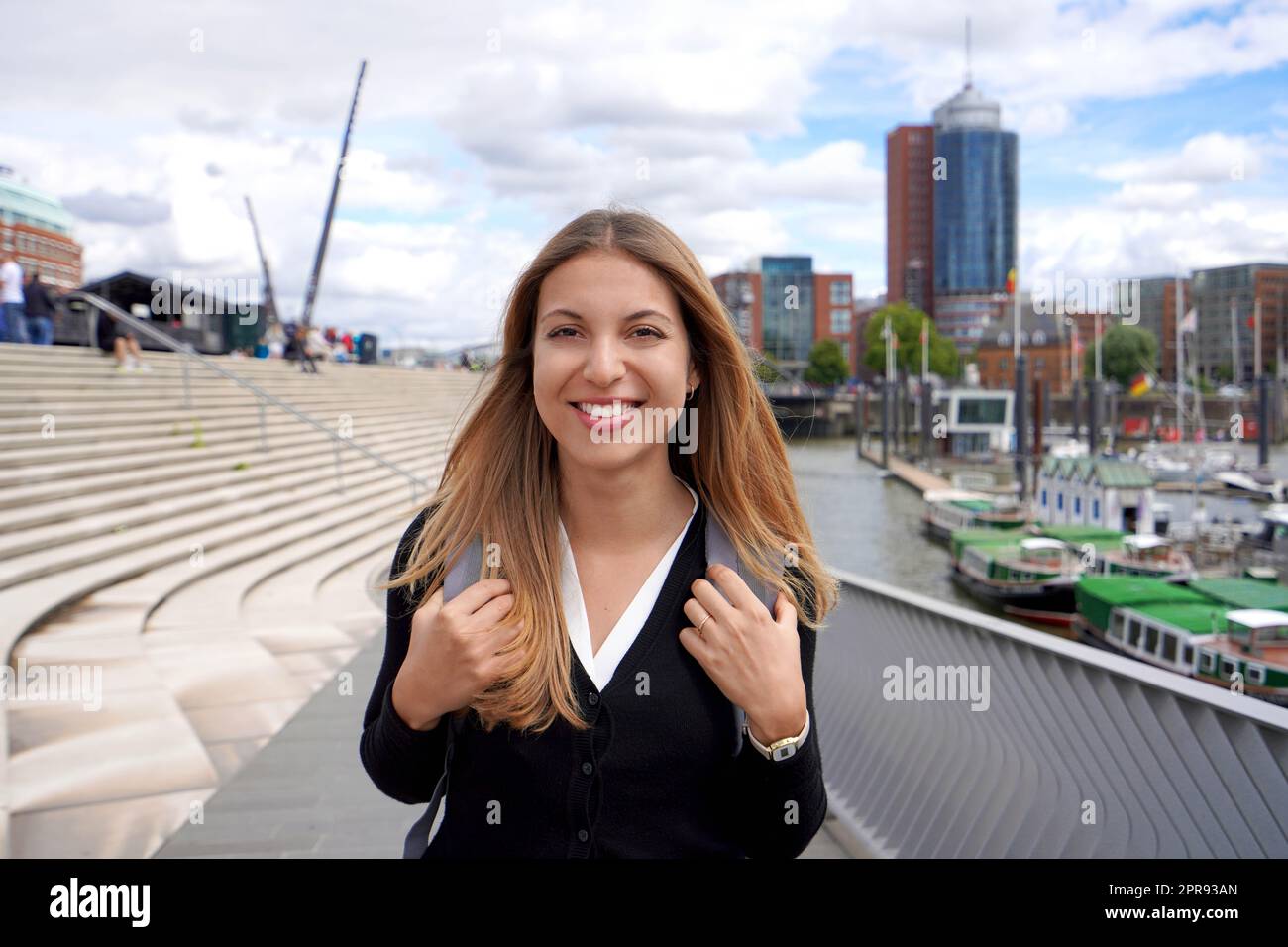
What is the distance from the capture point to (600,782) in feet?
5.44

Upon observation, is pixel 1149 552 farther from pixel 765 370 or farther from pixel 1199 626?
pixel 765 370

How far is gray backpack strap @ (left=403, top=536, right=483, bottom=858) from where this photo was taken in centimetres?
176

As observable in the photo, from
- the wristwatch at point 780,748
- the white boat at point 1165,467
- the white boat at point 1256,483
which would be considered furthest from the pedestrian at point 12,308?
the white boat at point 1256,483

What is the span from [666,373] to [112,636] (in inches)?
298

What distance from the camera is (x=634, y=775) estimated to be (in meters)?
1.67

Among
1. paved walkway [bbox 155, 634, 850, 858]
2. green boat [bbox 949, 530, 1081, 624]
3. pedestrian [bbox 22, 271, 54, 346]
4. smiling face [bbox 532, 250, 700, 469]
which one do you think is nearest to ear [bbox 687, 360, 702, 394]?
smiling face [bbox 532, 250, 700, 469]

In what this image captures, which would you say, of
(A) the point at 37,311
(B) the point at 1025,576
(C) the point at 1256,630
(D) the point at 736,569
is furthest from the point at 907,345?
(D) the point at 736,569

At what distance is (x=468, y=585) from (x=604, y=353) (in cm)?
47

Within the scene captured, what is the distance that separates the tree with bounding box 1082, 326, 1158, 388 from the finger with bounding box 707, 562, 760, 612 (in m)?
125

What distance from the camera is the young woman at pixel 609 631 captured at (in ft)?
5.43

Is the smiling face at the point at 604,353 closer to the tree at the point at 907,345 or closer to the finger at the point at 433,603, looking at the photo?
the finger at the point at 433,603

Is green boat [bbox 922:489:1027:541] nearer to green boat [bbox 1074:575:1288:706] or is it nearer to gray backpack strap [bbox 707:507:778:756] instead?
green boat [bbox 1074:575:1288:706]

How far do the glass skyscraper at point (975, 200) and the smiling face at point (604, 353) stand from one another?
574 ft
